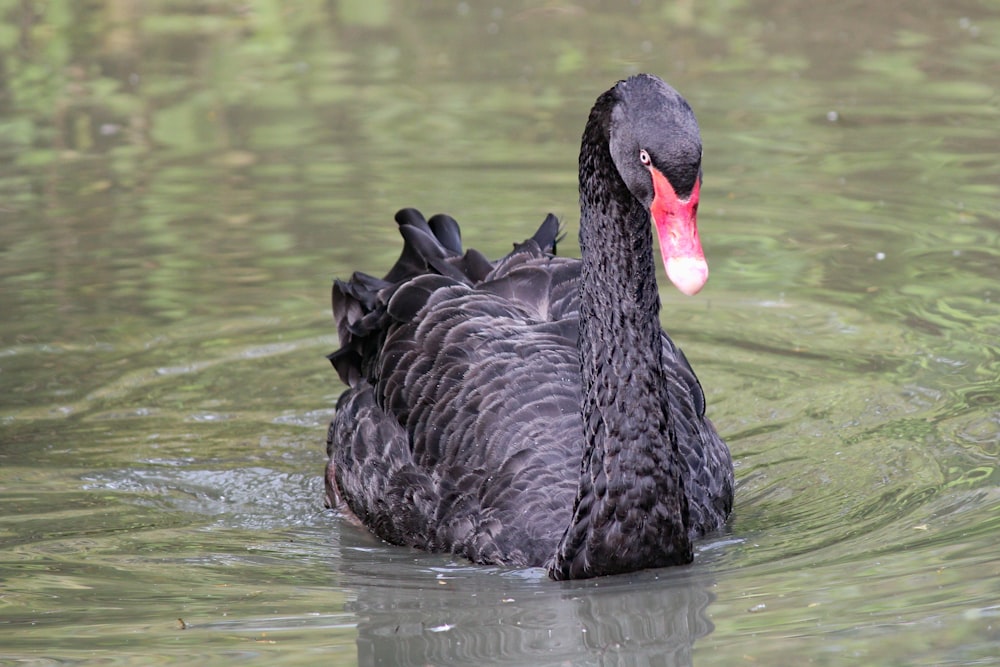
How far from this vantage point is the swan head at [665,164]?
474 cm

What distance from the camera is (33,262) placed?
956 cm

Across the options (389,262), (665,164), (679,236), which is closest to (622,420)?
(679,236)

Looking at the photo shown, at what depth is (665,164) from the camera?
4.83 metres

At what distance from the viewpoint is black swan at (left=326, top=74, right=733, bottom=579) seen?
5230mm

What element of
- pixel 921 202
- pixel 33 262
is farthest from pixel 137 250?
Answer: pixel 921 202

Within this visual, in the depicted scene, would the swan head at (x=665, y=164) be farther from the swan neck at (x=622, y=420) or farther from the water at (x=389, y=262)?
the water at (x=389, y=262)

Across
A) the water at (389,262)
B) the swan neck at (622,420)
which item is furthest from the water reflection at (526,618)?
the swan neck at (622,420)

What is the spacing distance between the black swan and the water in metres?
0.17

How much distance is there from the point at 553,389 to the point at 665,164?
5.03 ft

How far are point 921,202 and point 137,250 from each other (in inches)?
195

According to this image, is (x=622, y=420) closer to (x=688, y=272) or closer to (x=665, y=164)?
(x=688, y=272)

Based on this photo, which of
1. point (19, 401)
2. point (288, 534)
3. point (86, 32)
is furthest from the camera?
point (86, 32)

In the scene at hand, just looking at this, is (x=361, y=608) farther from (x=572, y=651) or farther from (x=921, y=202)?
(x=921, y=202)

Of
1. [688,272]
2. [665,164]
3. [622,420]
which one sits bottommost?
[622,420]
